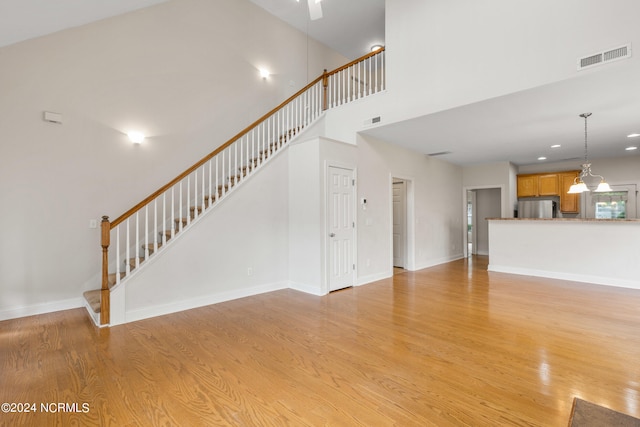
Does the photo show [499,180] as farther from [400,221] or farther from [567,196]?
[400,221]

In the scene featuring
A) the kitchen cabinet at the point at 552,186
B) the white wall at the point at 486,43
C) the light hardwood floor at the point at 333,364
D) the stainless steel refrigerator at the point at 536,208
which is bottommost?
the light hardwood floor at the point at 333,364

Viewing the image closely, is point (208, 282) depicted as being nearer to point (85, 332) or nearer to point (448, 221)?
point (85, 332)

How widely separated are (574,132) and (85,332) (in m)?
7.86

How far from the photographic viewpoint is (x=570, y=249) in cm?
596

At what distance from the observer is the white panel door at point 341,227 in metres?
5.08

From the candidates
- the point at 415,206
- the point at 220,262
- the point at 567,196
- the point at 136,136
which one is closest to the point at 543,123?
the point at 415,206

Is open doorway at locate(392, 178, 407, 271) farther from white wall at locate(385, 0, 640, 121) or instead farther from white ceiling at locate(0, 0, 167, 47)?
white ceiling at locate(0, 0, 167, 47)

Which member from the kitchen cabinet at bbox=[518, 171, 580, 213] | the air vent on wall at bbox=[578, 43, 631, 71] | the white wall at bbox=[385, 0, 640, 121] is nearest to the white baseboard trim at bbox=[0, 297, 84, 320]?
the white wall at bbox=[385, 0, 640, 121]

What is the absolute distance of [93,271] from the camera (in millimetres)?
4344

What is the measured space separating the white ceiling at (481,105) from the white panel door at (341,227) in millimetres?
1112

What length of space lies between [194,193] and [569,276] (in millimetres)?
7198

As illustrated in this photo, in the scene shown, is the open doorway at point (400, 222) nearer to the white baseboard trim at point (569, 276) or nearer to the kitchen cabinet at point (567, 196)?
the white baseboard trim at point (569, 276)

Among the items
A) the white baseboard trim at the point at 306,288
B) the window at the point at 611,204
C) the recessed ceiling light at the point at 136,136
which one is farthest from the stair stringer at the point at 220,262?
the window at the point at 611,204

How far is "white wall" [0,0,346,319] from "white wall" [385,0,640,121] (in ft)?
10.5
